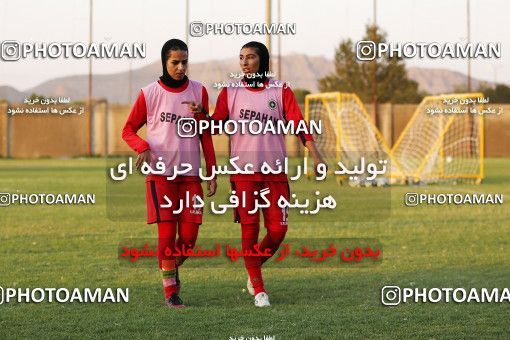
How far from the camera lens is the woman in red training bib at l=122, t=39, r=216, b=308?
23.2 feet

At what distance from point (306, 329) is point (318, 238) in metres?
6.47

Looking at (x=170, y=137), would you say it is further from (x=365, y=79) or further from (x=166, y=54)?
(x=365, y=79)

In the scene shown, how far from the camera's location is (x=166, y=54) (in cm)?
703

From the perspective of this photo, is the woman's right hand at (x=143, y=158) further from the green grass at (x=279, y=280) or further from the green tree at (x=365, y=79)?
the green tree at (x=365, y=79)

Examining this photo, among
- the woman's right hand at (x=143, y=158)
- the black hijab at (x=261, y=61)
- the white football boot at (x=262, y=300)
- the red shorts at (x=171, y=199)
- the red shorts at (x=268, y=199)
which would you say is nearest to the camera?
→ the black hijab at (x=261, y=61)

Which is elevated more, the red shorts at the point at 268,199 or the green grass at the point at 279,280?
the red shorts at the point at 268,199

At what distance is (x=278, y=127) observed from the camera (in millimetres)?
7027

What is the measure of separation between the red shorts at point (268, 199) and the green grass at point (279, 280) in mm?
683

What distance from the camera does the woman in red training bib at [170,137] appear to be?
7059 millimetres

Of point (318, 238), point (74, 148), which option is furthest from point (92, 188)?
point (74, 148)

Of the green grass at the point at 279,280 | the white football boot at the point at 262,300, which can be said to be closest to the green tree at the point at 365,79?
the green grass at the point at 279,280

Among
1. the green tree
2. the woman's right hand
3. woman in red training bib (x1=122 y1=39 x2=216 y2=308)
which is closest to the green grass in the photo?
woman in red training bib (x1=122 y1=39 x2=216 y2=308)

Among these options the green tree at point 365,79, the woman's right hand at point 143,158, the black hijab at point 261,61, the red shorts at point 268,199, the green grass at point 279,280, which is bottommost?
the green grass at point 279,280

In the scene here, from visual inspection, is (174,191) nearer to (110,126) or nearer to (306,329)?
(306,329)
